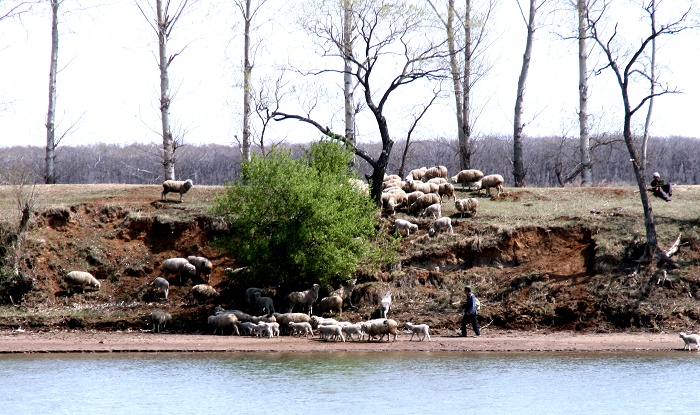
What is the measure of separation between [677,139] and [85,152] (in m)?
62.9

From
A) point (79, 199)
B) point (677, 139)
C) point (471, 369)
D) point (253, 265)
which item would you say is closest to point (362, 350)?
point (471, 369)

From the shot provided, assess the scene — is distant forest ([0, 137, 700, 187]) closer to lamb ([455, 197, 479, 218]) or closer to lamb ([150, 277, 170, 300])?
lamb ([455, 197, 479, 218])

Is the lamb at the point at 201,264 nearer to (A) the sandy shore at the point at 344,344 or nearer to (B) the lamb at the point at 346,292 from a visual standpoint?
(A) the sandy shore at the point at 344,344

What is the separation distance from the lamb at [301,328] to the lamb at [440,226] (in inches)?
259

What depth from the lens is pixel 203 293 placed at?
2730cm

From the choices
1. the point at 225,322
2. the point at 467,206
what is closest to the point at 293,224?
the point at 225,322

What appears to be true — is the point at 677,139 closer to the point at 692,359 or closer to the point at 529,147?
the point at 529,147

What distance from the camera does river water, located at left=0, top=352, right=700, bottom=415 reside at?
16047mm

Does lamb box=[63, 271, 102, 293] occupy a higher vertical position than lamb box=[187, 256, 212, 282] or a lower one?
lower

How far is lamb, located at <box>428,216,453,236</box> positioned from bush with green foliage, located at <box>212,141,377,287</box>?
8.48ft

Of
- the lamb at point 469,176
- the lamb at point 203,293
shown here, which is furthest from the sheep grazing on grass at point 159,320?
the lamb at point 469,176

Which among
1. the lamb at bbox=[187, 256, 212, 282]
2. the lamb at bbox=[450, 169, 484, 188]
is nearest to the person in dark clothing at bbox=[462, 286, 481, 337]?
the lamb at bbox=[187, 256, 212, 282]

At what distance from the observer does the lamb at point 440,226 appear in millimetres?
28891

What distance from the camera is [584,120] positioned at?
38.1m
